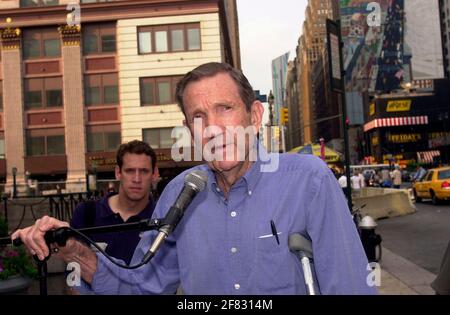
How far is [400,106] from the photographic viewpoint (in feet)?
276

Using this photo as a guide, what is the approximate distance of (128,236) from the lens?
3527 mm

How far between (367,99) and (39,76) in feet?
266

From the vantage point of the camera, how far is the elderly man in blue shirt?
1.68 m

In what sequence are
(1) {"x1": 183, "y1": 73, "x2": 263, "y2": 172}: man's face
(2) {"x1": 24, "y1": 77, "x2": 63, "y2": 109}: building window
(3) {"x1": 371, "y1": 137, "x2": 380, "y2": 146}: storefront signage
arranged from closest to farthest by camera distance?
(1) {"x1": 183, "y1": 73, "x2": 263, "y2": 172}: man's face, (2) {"x1": 24, "y1": 77, "x2": 63, "y2": 109}: building window, (3) {"x1": 371, "y1": 137, "x2": 380, "y2": 146}: storefront signage

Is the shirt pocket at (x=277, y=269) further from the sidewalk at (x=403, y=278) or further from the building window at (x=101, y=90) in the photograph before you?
the building window at (x=101, y=90)

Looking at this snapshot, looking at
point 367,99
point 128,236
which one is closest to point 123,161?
point 128,236

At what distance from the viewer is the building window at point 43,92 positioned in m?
35.2

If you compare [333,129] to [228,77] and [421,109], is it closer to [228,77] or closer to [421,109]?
[421,109]

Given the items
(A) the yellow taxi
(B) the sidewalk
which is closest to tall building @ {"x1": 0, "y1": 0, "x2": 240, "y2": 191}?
(A) the yellow taxi

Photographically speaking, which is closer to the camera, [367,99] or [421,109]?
[421,109]

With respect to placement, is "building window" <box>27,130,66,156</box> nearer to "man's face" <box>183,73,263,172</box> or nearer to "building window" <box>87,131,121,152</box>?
"building window" <box>87,131,121,152</box>

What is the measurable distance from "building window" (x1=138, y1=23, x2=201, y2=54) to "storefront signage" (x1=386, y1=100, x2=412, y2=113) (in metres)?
58.7

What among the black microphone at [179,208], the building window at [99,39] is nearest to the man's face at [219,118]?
the black microphone at [179,208]

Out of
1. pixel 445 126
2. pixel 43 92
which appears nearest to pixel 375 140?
pixel 445 126
